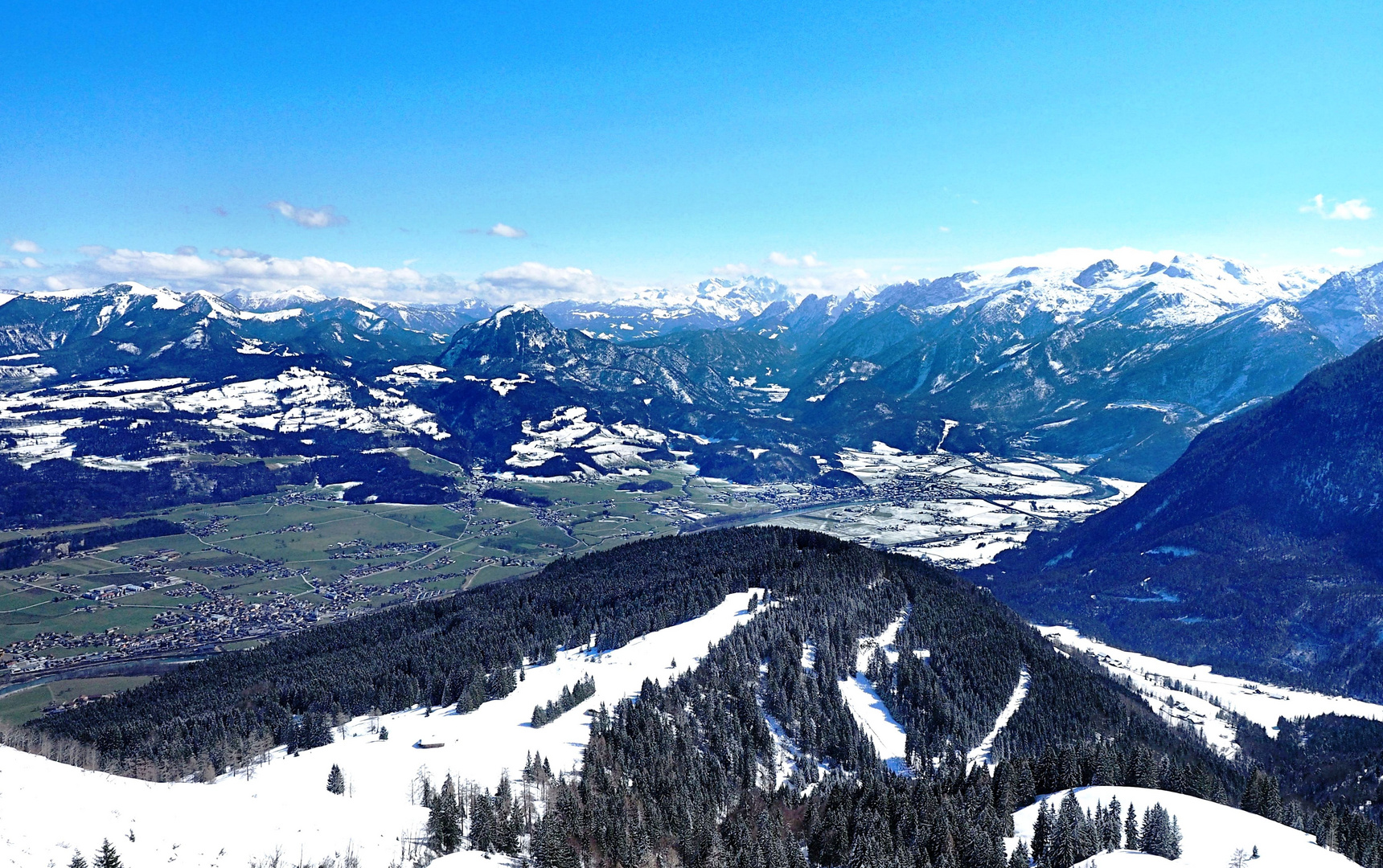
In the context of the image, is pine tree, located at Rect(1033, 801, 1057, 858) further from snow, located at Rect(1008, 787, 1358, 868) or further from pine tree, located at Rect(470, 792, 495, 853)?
pine tree, located at Rect(470, 792, 495, 853)

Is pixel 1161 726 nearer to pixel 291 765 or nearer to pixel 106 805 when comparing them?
pixel 291 765

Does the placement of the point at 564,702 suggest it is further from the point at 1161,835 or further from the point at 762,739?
the point at 1161,835

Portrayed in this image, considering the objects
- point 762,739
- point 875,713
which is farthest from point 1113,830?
point 875,713

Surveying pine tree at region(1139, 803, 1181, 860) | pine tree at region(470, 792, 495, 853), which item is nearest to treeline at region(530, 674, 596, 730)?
pine tree at region(470, 792, 495, 853)

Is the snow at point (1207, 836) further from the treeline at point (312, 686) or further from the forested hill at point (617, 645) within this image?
the treeline at point (312, 686)

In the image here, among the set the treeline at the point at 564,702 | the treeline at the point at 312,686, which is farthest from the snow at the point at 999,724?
the treeline at the point at 312,686

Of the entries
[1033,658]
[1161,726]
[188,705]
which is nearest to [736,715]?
[1033,658]
